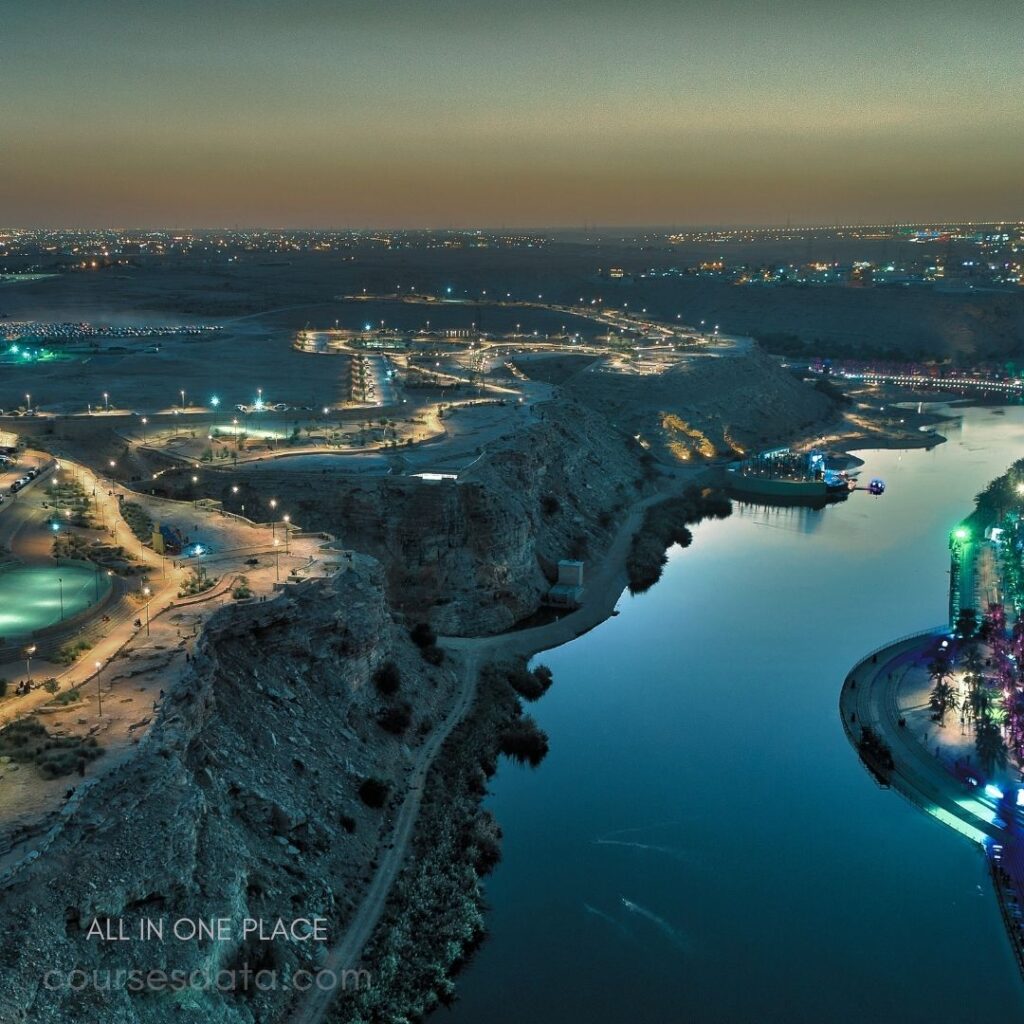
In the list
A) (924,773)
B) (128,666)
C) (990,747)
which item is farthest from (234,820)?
(990,747)

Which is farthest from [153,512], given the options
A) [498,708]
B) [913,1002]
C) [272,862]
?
[913,1002]

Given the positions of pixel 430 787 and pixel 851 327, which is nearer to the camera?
pixel 430 787

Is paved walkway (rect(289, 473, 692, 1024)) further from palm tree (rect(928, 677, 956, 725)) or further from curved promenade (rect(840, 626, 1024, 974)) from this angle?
palm tree (rect(928, 677, 956, 725))

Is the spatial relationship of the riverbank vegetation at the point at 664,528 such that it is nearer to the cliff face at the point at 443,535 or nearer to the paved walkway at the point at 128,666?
the cliff face at the point at 443,535

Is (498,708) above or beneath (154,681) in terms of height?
beneath

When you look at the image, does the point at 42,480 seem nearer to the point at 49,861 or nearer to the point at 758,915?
the point at 49,861

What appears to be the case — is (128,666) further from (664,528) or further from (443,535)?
(664,528)

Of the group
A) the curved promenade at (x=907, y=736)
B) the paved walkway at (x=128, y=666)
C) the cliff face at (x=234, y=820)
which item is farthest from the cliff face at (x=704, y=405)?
the cliff face at (x=234, y=820)

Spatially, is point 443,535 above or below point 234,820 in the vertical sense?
below
